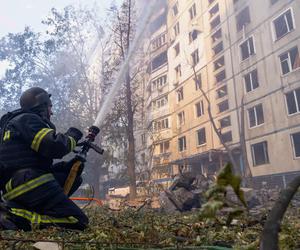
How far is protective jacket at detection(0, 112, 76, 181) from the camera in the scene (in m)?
4.00

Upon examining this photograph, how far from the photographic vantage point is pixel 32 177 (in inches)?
161

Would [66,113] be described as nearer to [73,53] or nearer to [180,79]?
[73,53]

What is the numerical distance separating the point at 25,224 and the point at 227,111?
1021 inches

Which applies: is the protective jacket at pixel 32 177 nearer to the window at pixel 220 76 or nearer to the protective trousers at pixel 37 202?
the protective trousers at pixel 37 202

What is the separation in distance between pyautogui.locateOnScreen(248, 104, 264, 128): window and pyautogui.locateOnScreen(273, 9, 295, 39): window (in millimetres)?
5314

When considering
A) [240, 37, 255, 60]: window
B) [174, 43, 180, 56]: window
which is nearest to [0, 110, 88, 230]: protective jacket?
[240, 37, 255, 60]: window

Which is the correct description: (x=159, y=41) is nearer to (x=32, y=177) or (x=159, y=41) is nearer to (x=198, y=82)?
(x=198, y=82)

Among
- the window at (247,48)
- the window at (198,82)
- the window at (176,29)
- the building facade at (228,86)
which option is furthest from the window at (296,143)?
the window at (176,29)

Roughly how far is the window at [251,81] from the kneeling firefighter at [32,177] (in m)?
22.9

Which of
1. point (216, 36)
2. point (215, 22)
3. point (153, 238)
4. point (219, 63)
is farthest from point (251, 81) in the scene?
point (153, 238)

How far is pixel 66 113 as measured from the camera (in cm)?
2980

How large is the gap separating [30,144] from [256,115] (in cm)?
2295

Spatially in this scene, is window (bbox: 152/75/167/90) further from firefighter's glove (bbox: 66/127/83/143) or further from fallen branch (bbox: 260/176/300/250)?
fallen branch (bbox: 260/176/300/250)

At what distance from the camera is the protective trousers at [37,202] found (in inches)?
161
